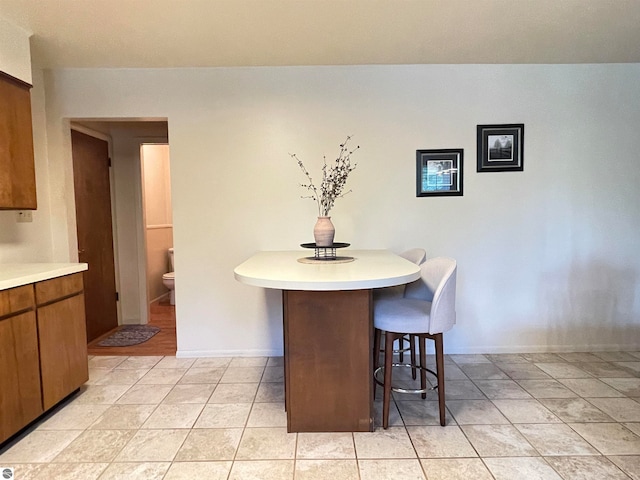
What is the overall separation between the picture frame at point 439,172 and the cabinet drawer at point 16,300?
2.65 meters

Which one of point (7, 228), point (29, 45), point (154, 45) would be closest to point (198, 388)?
point (7, 228)

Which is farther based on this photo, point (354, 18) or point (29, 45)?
point (29, 45)

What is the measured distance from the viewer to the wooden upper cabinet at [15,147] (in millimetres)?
2225

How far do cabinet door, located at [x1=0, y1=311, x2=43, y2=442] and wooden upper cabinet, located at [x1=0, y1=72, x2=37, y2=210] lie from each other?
0.82 m

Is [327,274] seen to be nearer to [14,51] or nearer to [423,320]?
[423,320]

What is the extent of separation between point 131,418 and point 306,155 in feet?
7.08

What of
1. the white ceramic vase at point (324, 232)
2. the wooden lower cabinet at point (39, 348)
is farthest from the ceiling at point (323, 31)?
the wooden lower cabinet at point (39, 348)

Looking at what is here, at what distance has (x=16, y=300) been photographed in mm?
1887

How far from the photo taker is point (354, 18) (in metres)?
2.23

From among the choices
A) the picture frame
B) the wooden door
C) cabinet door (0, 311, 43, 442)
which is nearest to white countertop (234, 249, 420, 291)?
A: the picture frame

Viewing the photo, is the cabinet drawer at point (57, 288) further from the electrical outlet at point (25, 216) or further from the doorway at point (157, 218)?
the doorway at point (157, 218)

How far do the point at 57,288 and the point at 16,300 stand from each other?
0.30 meters

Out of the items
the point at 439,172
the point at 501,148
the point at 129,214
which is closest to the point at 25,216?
the point at 129,214

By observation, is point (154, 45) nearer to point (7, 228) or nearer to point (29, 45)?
point (29, 45)
